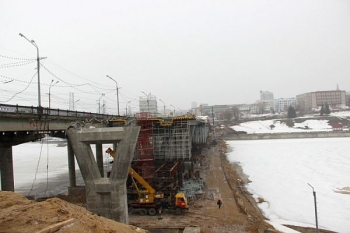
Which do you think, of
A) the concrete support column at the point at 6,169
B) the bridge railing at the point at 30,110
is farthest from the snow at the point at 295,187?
the bridge railing at the point at 30,110

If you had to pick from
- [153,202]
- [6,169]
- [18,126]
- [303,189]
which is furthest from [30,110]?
[303,189]

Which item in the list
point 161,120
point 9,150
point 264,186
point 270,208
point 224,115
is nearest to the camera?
point 9,150

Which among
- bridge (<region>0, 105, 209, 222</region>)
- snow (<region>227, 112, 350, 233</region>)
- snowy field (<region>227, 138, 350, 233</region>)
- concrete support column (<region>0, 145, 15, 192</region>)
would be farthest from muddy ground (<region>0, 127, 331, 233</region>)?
concrete support column (<region>0, 145, 15, 192</region>)

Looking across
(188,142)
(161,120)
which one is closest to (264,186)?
(188,142)

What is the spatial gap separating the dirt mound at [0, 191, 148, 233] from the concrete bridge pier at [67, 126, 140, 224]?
26.1 ft

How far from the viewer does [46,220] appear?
946 cm

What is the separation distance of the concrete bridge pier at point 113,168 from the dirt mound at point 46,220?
7.95 meters

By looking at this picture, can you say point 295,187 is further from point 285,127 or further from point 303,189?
point 285,127

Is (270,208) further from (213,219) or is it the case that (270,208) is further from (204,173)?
(204,173)

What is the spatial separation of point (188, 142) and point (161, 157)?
382 cm

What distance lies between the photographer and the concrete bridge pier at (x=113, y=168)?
64.4ft

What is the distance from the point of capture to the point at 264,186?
34250 mm

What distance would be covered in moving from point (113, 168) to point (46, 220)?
1042 cm

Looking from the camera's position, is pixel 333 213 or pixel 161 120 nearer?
pixel 333 213
